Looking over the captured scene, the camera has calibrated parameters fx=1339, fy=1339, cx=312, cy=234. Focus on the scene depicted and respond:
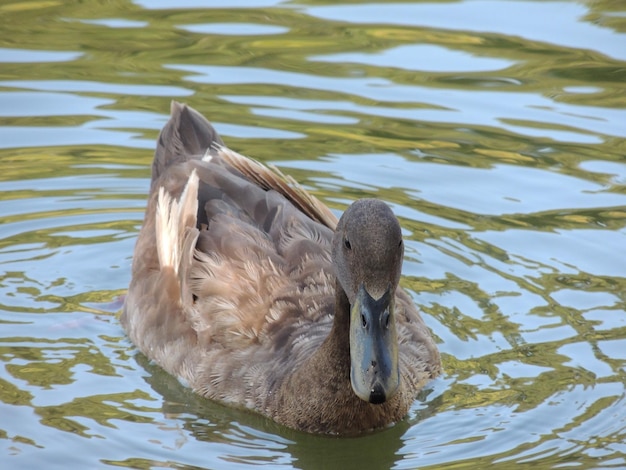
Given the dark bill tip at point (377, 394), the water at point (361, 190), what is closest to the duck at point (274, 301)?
the dark bill tip at point (377, 394)

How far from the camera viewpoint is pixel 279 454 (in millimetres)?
7637

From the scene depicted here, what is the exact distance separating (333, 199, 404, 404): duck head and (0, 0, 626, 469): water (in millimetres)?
622

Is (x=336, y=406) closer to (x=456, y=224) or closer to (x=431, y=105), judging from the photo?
(x=456, y=224)

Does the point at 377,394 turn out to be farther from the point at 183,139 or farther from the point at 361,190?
A: the point at 361,190

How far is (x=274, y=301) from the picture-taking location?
835 centimetres

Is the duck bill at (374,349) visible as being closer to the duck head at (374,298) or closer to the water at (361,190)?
the duck head at (374,298)

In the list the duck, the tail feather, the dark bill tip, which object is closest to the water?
the duck

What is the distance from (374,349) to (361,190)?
402 centimetres

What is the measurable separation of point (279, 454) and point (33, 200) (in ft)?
13.4

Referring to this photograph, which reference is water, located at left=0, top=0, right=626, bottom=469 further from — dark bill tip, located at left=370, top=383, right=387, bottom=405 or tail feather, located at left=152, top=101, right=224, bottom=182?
tail feather, located at left=152, top=101, right=224, bottom=182

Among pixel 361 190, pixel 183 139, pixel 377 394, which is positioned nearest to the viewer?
pixel 377 394

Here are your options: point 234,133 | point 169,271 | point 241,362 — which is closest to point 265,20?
point 234,133

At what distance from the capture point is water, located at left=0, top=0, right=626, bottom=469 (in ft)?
25.5

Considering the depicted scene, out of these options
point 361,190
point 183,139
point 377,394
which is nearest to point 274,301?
point 377,394
